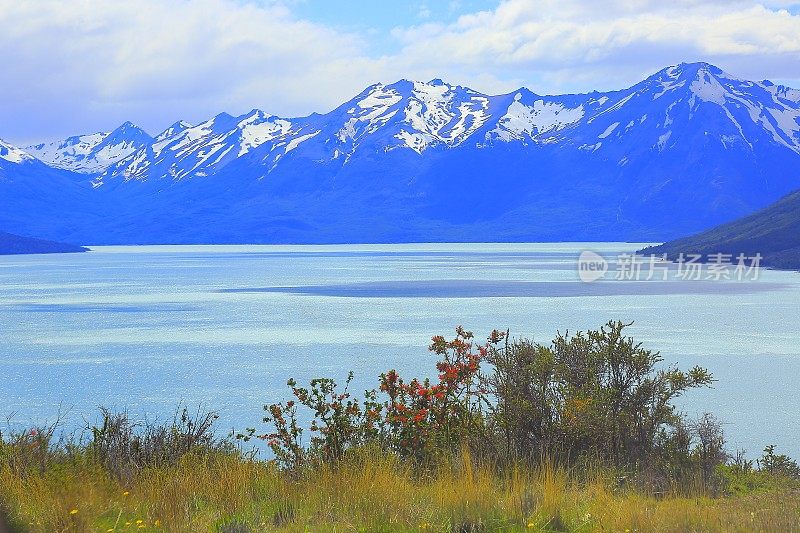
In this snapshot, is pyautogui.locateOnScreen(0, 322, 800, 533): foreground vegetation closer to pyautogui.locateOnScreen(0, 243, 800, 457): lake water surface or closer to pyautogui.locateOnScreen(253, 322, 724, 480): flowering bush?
pyautogui.locateOnScreen(253, 322, 724, 480): flowering bush

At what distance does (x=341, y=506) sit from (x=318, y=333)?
61.4 meters

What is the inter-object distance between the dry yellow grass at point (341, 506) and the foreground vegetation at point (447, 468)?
2 centimetres

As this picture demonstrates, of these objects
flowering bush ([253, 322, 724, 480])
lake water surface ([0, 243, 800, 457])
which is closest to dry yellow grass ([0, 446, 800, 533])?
flowering bush ([253, 322, 724, 480])

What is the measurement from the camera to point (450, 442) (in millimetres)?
13297

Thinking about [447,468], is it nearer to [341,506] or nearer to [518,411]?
[341,506]

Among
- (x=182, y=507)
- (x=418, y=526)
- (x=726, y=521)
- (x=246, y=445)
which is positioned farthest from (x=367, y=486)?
(x=246, y=445)

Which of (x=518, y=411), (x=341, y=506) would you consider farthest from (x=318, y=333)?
(x=341, y=506)

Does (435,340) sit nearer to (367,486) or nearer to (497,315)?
(367,486)

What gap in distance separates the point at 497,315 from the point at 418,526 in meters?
72.6

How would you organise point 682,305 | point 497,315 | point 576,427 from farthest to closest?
point 682,305 → point 497,315 → point 576,427

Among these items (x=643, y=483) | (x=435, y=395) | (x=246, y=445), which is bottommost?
(x=246, y=445)

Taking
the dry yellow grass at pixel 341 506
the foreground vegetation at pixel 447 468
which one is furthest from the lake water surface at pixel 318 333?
the dry yellow grass at pixel 341 506

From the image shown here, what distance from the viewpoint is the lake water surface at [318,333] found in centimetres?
4278

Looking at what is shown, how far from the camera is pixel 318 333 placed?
70562 mm
